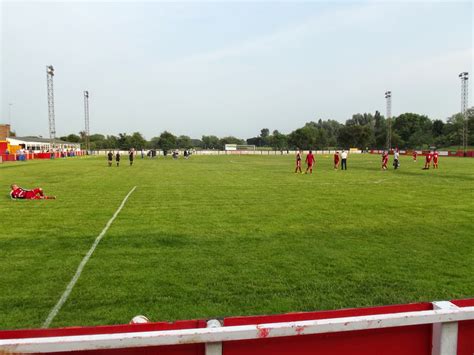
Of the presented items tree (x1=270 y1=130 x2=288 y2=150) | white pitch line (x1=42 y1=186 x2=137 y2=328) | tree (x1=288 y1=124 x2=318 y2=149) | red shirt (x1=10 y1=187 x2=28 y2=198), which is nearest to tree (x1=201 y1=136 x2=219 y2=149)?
tree (x1=270 y1=130 x2=288 y2=150)

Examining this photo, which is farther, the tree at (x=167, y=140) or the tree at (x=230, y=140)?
the tree at (x=230, y=140)

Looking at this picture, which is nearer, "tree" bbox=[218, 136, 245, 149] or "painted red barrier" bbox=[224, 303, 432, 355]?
"painted red barrier" bbox=[224, 303, 432, 355]

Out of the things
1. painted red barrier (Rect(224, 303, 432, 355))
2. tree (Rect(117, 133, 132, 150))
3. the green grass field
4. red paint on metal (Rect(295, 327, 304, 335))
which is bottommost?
the green grass field

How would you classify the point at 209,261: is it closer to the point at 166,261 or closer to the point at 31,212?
the point at 166,261

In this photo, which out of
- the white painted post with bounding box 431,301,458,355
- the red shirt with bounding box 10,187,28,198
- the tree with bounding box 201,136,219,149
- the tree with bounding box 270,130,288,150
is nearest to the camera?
the white painted post with bounding box 431,301,458,355

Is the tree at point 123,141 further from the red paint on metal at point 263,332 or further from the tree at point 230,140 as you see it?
the red paint on metal at point 263,332

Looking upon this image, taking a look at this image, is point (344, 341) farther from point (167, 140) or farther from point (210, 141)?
point (210, 141)

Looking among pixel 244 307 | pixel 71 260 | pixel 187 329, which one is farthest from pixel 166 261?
pixel 187 329

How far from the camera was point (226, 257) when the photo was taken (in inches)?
291

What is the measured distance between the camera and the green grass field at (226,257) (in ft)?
17.1

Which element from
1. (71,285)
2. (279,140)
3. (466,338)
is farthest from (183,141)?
(466,338)

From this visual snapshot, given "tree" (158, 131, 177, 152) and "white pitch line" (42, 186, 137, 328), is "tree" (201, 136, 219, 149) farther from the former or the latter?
"white pitch line" (42, 186, 137, 328)

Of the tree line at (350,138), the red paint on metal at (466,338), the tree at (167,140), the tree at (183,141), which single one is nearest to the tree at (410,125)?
the tree line at (350,138)

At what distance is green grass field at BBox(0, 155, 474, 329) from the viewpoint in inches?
206
